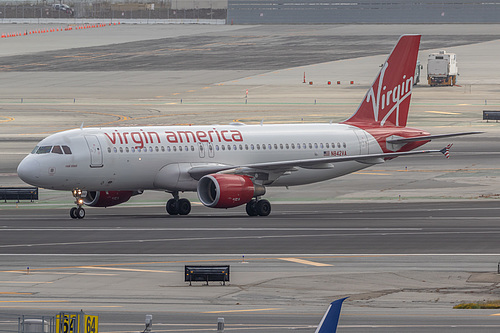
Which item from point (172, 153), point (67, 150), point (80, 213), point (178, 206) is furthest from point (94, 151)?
point (178, 206)

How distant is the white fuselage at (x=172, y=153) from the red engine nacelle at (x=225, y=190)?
167 centimetres

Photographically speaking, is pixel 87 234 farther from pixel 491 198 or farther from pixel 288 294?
pixel 491 198

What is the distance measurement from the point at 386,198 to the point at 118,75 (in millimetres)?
100709

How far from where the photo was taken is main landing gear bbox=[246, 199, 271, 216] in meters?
55.5

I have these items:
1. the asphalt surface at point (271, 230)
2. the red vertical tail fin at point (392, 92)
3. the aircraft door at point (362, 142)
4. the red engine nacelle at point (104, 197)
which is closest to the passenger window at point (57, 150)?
the asphalt surface at point (271, 230)

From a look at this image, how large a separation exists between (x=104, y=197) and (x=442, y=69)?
307 feet

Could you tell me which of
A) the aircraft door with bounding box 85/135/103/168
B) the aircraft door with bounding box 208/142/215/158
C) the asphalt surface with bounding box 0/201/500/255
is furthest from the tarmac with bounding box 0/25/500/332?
the aircraft door with bounding box 208/142/215/158

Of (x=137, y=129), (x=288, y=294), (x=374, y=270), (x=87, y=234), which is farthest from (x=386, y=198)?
(x=288, y=294)

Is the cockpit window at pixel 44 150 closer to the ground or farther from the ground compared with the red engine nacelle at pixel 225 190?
farther from the ground

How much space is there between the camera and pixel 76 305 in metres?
32.0

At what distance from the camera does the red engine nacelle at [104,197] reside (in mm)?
56281

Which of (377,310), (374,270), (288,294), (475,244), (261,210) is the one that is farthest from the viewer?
(261,210)

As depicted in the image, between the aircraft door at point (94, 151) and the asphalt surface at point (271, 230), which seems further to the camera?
the aircraft door at point (94, 151)

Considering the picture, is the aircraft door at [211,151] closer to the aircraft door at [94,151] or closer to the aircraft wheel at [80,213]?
the aircraft door at [94,151]
